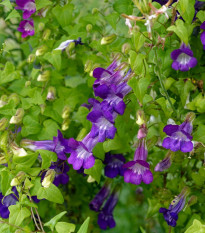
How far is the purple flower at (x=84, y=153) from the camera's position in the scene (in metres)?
1.21

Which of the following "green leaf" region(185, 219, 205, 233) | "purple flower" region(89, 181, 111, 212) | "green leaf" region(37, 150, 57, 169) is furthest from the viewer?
"purple flower" region(89, 181, 111, 212)

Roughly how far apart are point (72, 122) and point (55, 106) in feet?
0.34

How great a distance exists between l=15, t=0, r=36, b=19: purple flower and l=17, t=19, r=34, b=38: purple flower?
63 mm

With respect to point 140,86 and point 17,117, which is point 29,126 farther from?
point 140,86

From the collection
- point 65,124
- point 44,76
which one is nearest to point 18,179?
point 65,124

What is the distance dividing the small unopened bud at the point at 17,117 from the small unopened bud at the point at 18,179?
0.20m

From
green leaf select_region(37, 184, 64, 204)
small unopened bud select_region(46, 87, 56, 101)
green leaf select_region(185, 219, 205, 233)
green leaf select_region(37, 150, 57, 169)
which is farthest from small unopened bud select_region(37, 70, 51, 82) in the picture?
green leaf select_region(185, 219, 205, 233)

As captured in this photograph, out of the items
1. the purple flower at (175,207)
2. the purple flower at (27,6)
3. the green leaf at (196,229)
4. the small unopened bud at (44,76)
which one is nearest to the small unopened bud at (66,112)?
the small unopened bud at (44,76)

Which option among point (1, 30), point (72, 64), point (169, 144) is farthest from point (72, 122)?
point (1, 30)

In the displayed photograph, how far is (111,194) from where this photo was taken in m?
1.77

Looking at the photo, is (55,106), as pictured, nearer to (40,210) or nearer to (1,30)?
(40,210)

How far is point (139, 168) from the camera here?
1.23 metres

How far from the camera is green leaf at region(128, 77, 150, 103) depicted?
104 centimetres

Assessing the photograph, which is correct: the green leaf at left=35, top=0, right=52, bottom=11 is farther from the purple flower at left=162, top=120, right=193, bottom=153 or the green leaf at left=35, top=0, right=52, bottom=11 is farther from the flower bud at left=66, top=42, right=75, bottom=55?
the purple flower at left=162, top=120, right=193, bottom=153
